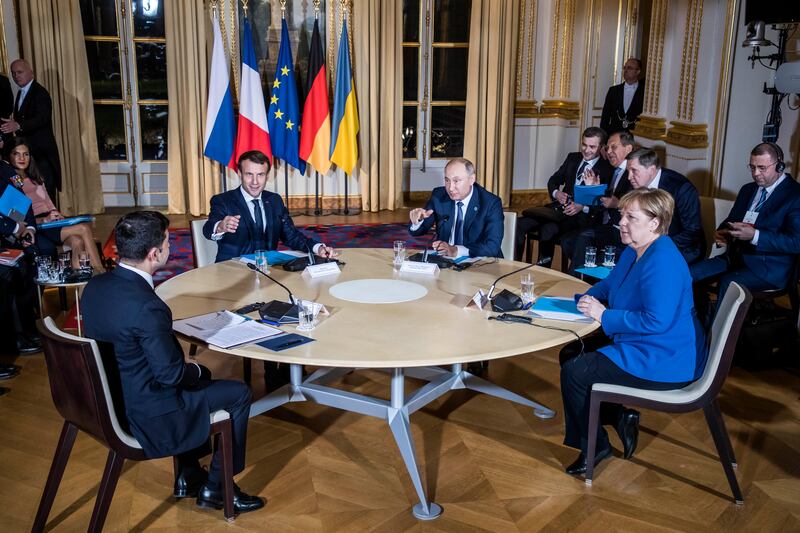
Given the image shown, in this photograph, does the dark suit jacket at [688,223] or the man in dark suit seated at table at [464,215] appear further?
the dark suit jacket at [688,223]

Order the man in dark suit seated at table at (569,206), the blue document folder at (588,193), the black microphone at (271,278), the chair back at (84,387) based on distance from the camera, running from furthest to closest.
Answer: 1. the man in dark suit seated at table at (569,206)
2. the blue document folder at (588,193)
3. the black microphone at (271,278)
4. the chair back at (84,387)

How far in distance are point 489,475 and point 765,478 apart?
1.19 meters

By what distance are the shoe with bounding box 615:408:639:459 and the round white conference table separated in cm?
49

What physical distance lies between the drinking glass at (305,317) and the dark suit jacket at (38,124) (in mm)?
5244

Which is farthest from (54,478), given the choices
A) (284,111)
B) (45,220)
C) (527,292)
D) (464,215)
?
(284,111)

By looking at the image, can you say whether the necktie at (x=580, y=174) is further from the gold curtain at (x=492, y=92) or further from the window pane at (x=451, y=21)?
the window pane at (x=451, y=21)

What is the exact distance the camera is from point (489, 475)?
346 centimetres

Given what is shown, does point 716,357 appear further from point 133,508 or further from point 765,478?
point 133,508

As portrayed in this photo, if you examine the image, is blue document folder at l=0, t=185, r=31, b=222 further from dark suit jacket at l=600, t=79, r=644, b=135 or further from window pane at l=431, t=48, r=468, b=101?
dark suit jacket at l=600, t=79, r=644, b=135

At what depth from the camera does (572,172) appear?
6.23 metres

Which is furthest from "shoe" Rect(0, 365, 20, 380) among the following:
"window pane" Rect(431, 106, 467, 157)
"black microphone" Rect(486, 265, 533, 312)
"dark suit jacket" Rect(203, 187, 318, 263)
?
"window pane" Rect(431, 106, 467, 157)

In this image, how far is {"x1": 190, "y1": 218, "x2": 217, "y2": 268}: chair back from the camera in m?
4.55

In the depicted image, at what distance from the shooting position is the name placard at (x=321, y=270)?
13.1ft

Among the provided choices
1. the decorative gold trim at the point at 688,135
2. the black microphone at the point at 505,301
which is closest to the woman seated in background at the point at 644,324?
the black microphone at the point at 505,301
